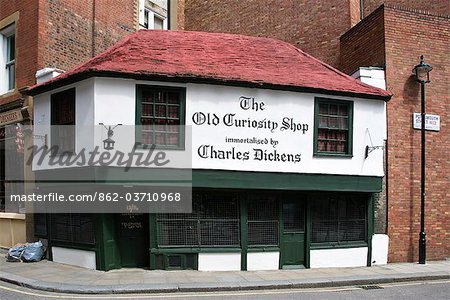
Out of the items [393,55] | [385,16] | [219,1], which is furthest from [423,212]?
[219,1]

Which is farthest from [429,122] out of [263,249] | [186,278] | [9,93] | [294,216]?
[9,93]

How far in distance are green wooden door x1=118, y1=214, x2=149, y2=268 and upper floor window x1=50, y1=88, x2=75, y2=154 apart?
90.2 inches

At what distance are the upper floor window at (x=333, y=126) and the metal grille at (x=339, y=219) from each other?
1.38 m

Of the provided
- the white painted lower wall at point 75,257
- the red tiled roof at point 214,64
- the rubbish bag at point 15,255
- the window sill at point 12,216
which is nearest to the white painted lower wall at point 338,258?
the red tiled roof at point 214,64

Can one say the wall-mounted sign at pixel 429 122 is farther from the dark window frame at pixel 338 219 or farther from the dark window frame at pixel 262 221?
the dark window frame at pixel 262 221

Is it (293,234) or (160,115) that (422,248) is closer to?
(293,234)

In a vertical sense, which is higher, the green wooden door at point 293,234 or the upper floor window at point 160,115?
the upper floor window at point 160,115

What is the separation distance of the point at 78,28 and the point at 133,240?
7896mm

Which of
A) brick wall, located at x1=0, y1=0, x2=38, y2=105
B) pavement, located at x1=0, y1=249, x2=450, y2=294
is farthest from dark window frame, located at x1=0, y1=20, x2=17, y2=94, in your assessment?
pavement, located at x1=0, y1=249, x2=450, y2=294

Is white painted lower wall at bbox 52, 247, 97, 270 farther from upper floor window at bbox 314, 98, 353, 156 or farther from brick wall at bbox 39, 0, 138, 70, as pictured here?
upper floor window at bbox 314, 98, 353, 156

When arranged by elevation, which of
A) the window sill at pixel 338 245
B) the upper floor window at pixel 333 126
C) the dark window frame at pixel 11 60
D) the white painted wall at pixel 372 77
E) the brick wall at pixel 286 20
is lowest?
the window sill at pixel 338 245

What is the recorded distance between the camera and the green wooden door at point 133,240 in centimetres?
1213

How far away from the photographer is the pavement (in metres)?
10.0

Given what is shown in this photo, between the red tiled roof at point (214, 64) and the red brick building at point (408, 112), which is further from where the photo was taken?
the red brick building at point (408, 112)
